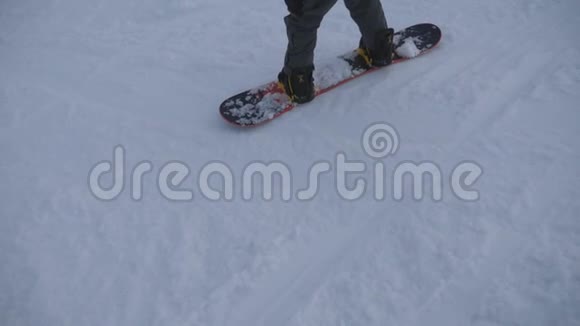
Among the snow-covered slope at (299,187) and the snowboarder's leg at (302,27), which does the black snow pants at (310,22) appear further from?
the snow-covered slope at (299,187)

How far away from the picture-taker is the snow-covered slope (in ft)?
5.76

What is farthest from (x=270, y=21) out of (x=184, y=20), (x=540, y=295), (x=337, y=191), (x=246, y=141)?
(x=540, y=295)

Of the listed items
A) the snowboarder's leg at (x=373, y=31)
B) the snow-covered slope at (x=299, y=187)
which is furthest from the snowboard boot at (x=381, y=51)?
the snow-covered slope at (x=299, y=187)

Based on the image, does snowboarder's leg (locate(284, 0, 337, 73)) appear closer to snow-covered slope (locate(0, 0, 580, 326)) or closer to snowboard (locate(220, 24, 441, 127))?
snowboard (locate(220, 24, 441, 127))

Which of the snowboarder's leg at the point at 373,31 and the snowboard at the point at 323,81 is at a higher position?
the snowboarder's leg at the point at 373,31

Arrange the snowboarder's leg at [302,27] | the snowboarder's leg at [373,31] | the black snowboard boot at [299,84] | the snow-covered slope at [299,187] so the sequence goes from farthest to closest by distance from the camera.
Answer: the black snowboard boot at [299,84] → the snowboarder's leg at [373,31] → the snowboarder's leg at [302,27] → the snow-covered slope at [299,187]

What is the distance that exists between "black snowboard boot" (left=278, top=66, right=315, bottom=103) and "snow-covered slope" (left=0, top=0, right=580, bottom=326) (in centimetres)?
9

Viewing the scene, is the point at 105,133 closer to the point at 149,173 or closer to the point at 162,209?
the point at 149,173

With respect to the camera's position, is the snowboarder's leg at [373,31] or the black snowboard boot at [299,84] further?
the black snowboard boot at [299,84]

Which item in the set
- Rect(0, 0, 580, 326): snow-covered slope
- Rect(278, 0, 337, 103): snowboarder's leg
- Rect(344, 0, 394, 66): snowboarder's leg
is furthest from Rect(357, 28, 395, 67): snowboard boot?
Rect(278, 0, 337, 103): snowboarder's leg

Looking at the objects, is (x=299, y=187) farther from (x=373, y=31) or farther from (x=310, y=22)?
(x=373, y=31)

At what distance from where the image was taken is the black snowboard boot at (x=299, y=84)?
8.14 ft

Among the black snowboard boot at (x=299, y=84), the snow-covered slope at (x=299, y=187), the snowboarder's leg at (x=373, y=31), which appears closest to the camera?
the snow-covered slope at (x=299, y=187)

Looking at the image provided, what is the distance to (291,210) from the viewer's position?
2078 mm
